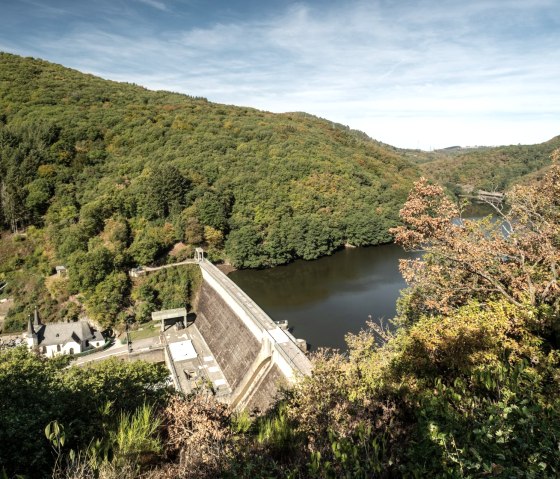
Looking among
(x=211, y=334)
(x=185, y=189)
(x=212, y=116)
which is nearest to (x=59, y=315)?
(x=211, y=334)

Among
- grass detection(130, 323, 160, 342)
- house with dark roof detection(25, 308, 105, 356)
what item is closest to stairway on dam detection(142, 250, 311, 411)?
grass detection(130, 323, 160, 342)

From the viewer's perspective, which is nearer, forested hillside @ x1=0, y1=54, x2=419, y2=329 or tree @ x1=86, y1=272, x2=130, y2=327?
tree @ x1=86, y1=272, x2=130, y2=327

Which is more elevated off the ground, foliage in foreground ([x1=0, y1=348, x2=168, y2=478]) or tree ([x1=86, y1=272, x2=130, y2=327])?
foliage in foreground ([x1=0, y1=348, x2=168, y2=478])

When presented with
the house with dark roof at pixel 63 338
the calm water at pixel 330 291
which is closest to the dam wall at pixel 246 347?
the calm water at pixel 330 291

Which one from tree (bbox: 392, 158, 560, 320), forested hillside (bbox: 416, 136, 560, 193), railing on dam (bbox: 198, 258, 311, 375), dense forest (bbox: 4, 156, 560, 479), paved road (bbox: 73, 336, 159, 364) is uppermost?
forested hillside (bbox: 416, 136, 560, 193)

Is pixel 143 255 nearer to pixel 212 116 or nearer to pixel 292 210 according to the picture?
pixel 292 210

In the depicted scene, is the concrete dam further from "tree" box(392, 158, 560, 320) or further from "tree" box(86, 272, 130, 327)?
"tree" box(392, 158, 560, 320)

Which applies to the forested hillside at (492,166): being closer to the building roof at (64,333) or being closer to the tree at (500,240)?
the building roof at (64,333)
